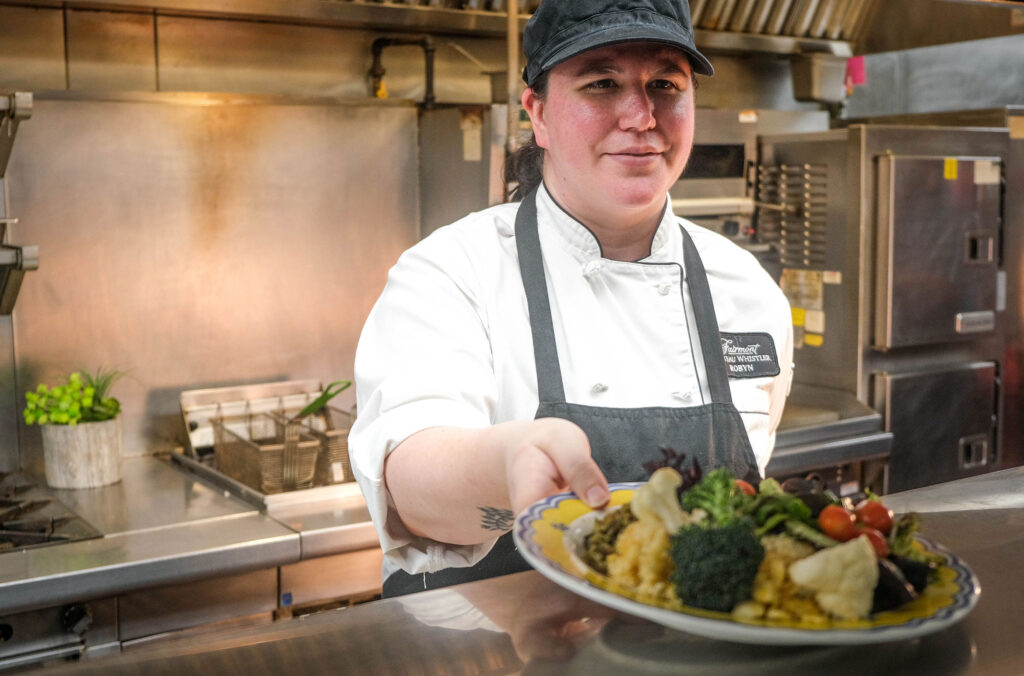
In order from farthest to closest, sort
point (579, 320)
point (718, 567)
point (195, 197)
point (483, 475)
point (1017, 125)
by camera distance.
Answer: point (1017, 125), point (195, 197), point (579, 320), point (483, 475), point (718, 567)

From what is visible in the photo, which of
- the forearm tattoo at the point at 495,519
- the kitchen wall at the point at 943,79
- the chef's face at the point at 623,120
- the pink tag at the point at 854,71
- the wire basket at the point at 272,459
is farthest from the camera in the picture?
the kitchen wall at the point at 943,79

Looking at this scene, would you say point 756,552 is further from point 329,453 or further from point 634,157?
point 329,453

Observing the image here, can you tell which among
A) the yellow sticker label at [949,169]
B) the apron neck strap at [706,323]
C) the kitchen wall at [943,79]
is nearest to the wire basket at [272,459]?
the apron neck strap at [706,323]

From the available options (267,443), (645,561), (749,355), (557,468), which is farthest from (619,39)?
(267,443)

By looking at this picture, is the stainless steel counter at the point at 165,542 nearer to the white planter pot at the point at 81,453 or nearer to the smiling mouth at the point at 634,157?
the white planter pot at the point at 81,453

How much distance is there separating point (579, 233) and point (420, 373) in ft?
1.26

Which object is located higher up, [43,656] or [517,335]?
[517,335]

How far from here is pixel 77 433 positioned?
276 cm

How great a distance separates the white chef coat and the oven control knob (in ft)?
3.07

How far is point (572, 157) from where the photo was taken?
5.08 feet

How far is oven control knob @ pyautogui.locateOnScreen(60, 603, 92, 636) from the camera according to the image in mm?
2240

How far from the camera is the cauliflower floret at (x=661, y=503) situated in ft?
2.98

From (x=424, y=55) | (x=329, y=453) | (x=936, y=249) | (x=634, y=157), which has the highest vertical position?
(x=424, y=55)

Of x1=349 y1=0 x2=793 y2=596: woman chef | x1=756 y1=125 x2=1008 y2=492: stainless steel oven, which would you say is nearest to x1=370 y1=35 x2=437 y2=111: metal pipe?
x1=756 y1=125 x2=1008 y2=492: stainless steel oven
